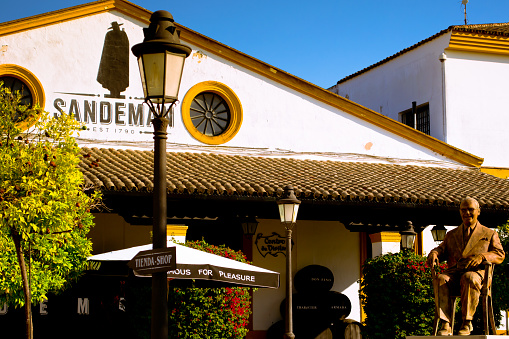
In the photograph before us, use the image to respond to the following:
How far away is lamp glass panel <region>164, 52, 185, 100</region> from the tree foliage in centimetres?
386

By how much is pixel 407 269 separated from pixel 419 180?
5150 mm

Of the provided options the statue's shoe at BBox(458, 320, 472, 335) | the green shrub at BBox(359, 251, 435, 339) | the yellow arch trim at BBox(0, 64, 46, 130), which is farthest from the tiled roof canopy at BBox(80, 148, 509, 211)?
the statue's shoe at BBox(458, 320, 472, 335)

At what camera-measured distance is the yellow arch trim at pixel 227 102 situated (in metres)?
19.3

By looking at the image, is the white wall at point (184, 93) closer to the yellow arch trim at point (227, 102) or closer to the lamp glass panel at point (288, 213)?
the yellow arch trim at point (227, 102)

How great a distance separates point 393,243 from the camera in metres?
17.7

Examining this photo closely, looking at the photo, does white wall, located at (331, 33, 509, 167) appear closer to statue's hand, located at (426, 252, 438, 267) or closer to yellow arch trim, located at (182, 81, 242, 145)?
yellow arch trim, located at (182, 81, 242, 145)

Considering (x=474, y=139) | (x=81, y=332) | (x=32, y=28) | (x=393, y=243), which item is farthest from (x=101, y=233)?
(x=474, y=139)

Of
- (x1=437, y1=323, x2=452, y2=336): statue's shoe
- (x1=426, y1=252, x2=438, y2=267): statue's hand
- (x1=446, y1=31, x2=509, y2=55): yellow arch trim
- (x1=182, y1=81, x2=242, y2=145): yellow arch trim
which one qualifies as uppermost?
(x1=446, y1=31, x2=509, y2=55): yellow arch trim

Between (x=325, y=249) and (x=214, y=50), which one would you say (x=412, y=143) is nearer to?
(x=325, y=249)

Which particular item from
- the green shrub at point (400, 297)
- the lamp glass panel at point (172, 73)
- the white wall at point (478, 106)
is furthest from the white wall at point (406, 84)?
the lamp glass panel at point (172, 73)

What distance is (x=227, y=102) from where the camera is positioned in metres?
19.8

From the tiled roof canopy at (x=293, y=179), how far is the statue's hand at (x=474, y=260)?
698 centimetres

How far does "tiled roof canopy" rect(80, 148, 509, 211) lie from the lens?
16.2 metres

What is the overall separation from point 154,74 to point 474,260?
4.54 meters
